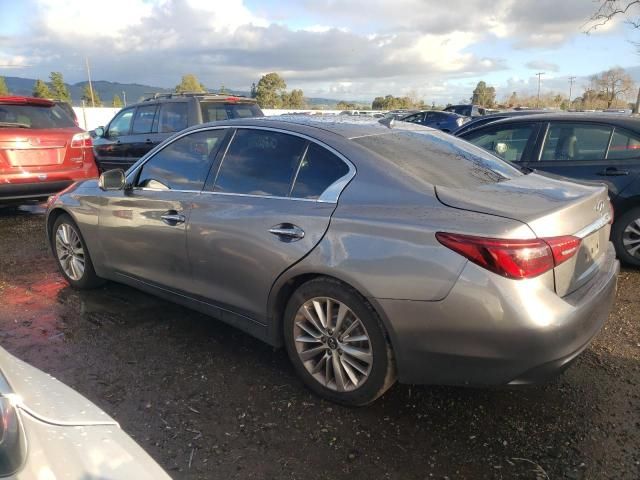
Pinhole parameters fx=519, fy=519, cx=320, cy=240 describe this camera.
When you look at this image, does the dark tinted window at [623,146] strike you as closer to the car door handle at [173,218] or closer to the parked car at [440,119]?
the car door handle at [173,218]

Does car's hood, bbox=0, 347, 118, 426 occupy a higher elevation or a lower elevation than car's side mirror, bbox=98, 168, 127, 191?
lower

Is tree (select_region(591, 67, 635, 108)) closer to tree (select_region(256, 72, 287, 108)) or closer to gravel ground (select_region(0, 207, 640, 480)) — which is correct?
tree (select_region(256, 72, 287, 108))

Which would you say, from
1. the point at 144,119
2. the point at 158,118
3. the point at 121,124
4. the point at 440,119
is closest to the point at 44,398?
the point at 158,118

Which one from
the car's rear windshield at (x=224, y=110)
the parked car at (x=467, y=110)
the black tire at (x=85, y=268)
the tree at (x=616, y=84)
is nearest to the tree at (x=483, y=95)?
the tree at (x=616, y=84)

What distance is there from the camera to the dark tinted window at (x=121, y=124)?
9.57 m

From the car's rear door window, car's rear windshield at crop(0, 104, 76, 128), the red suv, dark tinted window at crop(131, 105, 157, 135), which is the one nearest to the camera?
the car's rear door window

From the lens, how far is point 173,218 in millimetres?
3625

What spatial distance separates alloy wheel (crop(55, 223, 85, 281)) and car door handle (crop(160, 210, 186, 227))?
1408mm

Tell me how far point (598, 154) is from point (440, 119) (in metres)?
16.3

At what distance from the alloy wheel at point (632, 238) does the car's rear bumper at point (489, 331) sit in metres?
2.85

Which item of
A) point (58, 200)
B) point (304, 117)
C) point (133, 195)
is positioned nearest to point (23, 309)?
point (58, 200)

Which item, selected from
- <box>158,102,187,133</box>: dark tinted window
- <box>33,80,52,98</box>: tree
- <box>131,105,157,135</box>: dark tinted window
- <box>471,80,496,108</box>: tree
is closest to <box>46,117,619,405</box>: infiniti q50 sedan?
<box>158,102,187,133</box>: dark tinted window

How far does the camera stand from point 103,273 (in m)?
4.44

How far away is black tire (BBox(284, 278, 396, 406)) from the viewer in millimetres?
2678
